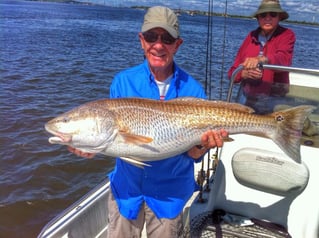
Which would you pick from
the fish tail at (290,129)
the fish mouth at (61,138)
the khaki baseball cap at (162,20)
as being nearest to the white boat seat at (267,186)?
the fish tail at (290,129)

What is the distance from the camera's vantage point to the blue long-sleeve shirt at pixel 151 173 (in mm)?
3012

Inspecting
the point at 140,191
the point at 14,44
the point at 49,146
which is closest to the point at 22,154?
the point at 49,146

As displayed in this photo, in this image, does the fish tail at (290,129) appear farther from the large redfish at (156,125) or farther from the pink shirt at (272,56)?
the pink shirt at (272,56)

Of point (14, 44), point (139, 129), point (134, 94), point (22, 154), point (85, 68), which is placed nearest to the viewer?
point (139, 129)

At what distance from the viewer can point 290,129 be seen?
9.70ft

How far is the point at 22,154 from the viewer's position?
8547 millimetres

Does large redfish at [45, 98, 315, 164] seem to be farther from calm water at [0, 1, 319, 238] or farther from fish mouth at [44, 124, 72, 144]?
calm water at [0, 1, 319, 238]

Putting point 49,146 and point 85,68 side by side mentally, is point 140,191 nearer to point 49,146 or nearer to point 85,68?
point 49,146

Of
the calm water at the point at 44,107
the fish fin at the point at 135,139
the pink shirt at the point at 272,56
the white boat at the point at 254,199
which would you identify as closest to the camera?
the fish fin at the point at 135,139

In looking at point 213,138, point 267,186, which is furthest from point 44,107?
point 213,138

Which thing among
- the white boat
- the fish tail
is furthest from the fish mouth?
the fish tail

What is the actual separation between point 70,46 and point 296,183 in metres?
23.6

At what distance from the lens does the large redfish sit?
9.22ft

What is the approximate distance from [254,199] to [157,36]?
2.09 metres
